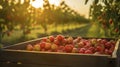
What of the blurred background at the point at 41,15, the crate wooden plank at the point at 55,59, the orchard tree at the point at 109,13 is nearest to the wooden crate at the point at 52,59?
the crate wooden plank at the point at 55,59

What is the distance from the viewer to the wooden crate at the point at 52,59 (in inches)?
101

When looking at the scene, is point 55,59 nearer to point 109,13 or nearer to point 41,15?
point 109,13

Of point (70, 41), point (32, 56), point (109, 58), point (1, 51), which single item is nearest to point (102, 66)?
point (109, 58)

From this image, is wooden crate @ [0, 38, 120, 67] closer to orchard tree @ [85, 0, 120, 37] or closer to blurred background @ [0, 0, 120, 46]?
blurred background @ [0, 0, 120, 46]

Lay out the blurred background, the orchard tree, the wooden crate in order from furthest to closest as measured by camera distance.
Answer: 1. the orchard tree
2. the blurred background
3. the wooden crate

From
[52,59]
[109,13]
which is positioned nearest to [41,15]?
[109,13]

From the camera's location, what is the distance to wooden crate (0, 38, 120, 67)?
2564 millimetres

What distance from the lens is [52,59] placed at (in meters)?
2.69

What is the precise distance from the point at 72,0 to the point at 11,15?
8.50 meters

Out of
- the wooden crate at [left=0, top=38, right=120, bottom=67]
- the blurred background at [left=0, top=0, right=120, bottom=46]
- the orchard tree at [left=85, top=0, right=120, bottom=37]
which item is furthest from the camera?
the orchard tree at [left=85, top=0, right=120, bottom=37]

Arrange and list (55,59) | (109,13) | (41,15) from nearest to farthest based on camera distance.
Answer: (55,59) < (109,13) < (41,15)

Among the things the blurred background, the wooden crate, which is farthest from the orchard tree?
the wooden crate

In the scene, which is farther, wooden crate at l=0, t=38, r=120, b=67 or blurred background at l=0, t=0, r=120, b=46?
blurred background at l=0, t=0, r=120, b=46

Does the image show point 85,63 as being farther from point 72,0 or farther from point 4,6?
point 72,0
